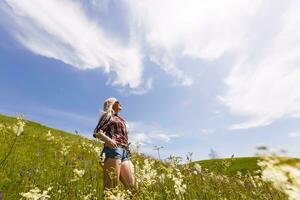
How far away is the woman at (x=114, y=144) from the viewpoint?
8.68 metres

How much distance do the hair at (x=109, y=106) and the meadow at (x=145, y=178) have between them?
2.64ft

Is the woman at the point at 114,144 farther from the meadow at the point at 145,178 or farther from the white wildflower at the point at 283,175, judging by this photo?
the white wildflower at the point at 283,175

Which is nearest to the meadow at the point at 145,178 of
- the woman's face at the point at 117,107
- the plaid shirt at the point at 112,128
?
the plaid shirt at the point at 112,128

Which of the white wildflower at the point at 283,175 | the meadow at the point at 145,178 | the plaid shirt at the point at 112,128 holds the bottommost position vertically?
the white wildflower at the point at 283,175

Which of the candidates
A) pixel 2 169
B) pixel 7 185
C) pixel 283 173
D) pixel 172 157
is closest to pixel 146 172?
pixel 172 157

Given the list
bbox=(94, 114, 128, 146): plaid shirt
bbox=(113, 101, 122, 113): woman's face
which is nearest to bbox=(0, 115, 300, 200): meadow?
bbox=(94, 114, 128, 146): plaid shirt

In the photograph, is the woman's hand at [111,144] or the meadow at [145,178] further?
the woman's hand at [111,144]

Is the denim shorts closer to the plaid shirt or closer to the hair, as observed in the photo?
the plaid shirt

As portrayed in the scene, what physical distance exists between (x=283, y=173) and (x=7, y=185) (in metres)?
8.62

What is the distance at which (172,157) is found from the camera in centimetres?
568

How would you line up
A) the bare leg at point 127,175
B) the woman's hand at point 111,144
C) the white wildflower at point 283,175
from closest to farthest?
1. the white wildflower at point 283,175
2. the woman's hand at point 111,144
3. the bare leg at point 127,175

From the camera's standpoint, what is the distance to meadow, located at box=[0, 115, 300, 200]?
6.12 ft

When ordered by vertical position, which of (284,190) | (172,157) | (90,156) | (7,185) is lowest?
(284,190)

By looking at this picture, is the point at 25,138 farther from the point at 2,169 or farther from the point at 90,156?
the point at 2,169
